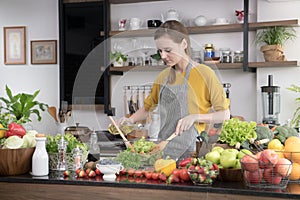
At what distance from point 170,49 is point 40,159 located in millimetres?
882

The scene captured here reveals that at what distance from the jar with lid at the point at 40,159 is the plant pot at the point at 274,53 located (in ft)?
8.72

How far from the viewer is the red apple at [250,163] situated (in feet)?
6.37

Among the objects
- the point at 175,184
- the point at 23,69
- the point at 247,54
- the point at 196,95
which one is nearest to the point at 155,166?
the point at 175,184

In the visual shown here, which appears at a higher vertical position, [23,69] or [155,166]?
[23,69]

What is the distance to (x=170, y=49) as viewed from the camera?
8.64ft

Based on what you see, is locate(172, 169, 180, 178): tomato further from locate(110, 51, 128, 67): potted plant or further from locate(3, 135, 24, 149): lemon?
locate(110, 51, 128, 67): potted plant

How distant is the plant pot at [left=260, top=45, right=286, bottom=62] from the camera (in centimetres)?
436

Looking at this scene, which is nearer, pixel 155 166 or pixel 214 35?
pixel 155 166

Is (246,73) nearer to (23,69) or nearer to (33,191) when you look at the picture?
(23,69)

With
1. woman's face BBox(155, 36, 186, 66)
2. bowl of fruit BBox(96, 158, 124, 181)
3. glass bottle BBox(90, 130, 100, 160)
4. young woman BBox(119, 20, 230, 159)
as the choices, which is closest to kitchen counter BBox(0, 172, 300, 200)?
bowl of fruit BBox(96, 158, 124, 181)

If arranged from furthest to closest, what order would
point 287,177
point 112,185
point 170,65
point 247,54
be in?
point 247,54
point 170,65
point 112,185
point 287,177

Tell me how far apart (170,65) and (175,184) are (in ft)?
2.84

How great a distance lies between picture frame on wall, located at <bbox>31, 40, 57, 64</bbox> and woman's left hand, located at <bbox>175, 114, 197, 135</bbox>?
10.1ft

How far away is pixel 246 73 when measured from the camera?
184 inches
